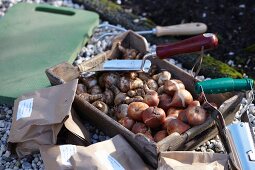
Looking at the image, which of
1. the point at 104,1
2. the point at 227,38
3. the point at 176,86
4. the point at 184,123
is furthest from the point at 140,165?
the point at 104,1

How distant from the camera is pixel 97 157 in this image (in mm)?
2129

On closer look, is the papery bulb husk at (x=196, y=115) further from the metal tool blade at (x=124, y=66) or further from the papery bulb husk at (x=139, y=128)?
the metal tool blade at (x=124, y=66)

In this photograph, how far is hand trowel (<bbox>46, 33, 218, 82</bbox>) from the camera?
7.93ft

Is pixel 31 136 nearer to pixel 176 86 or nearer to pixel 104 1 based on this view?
pixel 176 86

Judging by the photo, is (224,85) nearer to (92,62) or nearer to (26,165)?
(92,62)

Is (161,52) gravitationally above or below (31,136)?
above

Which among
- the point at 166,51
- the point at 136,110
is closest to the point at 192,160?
the point at 136,110

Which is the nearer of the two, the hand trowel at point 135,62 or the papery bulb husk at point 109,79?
the hand trowel at point 135,62

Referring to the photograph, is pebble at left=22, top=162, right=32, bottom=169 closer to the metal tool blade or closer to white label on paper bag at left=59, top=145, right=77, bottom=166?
white label on paper bag at left=59, top=145, right=77, bottom=166

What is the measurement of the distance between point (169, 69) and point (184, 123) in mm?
450

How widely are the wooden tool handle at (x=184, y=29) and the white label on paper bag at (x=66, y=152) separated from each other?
50.2 inches

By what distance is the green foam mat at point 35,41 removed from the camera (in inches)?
113

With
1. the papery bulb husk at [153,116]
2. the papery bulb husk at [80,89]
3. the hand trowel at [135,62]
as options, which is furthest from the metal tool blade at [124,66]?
the papery bulb husk at [153,116]

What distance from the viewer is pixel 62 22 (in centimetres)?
337
